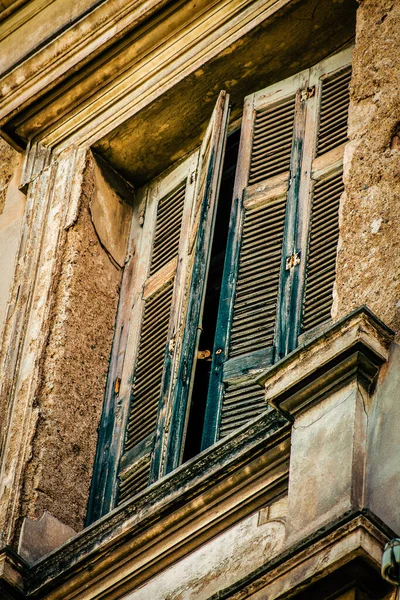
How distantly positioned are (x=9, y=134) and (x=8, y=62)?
1.96 ft

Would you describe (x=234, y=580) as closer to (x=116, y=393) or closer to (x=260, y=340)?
(x=260, y=340)

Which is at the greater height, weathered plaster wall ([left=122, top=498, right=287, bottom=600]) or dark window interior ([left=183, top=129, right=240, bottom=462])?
dark window interior ([left=183, top=129, right=240, bottom=462])

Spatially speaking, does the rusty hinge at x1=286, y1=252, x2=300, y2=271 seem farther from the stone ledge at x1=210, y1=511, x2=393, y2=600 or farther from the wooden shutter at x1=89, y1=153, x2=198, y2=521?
the stone ledge at x1=210, y1=511, x2=393, y2=600

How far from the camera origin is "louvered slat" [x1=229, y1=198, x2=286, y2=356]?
7285 mm

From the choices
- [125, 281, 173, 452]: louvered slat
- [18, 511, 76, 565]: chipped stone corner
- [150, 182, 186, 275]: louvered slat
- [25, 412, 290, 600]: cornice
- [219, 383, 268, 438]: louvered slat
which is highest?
[150, 182, 186, 275]: louvered slat

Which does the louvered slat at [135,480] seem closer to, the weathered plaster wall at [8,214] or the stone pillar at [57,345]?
the stone pillar at [57,345]

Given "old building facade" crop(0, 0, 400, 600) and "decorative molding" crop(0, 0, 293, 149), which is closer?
"old building facade" crop(0, 0, 400, 600)

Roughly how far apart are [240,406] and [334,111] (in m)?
1.56

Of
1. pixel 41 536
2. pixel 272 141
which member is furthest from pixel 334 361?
pixel 272 141

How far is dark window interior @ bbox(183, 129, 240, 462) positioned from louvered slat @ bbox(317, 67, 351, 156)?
2.18 ft

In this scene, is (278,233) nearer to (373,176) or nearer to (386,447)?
(373,176)

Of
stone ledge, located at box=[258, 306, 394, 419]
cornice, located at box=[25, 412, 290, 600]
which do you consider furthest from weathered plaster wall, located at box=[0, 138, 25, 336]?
stone ledge, located at box=[258, 306, 394, 419]

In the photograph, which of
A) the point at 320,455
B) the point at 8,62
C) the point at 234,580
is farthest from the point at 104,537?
the point at 8,62

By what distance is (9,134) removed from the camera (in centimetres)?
899
